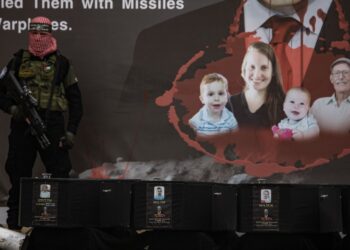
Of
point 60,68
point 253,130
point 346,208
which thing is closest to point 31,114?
point 60,68

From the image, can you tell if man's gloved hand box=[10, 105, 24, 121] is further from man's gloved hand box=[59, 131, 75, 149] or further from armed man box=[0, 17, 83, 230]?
man's gloved hand box=[59, 131, 75, 149]

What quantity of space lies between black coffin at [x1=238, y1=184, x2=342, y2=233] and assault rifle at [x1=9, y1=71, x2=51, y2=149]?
1931 millimetres

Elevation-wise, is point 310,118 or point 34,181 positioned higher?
point 310,118

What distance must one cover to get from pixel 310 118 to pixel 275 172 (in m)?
0.60

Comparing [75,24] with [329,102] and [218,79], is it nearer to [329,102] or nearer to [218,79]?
[218,79]

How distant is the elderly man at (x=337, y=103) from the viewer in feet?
24.0

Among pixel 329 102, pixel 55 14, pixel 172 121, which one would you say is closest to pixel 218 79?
pixel 172 121

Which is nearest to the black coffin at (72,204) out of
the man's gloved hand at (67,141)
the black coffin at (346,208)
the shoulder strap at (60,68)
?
the man's gloved hand at (67,141)

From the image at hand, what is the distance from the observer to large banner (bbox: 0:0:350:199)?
731 centimetres

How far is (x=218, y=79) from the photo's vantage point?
7.32 m

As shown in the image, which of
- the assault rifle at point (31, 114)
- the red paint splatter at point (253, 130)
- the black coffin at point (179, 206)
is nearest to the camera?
the black coffin at point (179, 206)

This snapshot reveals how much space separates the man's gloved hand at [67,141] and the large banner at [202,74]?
1.70 ft

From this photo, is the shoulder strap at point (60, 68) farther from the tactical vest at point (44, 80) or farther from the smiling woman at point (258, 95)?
the smiling woman at point (258, 95)

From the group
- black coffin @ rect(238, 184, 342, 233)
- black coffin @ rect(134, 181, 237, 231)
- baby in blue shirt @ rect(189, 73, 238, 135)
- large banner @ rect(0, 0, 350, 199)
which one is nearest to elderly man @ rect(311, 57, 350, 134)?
large banner @ rect(0, 0, 350, 199)
